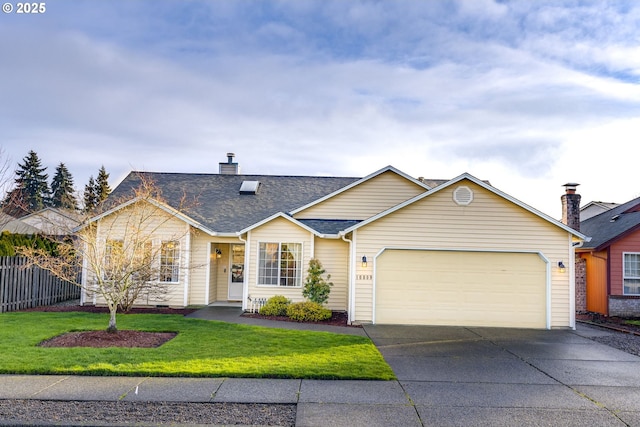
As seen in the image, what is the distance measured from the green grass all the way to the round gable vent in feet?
17.5

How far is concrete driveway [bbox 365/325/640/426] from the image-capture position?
5316 mm

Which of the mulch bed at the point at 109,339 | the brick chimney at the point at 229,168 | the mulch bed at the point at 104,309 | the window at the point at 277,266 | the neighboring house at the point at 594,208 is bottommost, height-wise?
the mulch bed at the point at 104,309

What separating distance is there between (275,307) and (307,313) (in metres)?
1.33

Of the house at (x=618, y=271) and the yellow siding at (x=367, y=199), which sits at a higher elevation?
the yellow siding at (x=367, y=199)

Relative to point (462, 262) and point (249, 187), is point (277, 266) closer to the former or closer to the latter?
point (249, 187)

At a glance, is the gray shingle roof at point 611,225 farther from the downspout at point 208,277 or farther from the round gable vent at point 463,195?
the downspout at point 208,277

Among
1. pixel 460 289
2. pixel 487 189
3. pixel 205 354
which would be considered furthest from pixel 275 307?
pixel 487 189

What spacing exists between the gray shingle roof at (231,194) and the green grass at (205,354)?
6.05 meters

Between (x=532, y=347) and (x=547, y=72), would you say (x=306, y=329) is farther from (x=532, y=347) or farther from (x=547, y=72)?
(x=547, y=72)

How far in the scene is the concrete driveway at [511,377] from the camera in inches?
209

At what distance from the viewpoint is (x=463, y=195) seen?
12586 millimetres

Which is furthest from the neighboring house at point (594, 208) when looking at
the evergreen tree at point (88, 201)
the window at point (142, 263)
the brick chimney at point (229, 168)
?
the evergreen tree at point (88, 201)

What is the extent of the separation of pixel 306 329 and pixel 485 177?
13975 mm

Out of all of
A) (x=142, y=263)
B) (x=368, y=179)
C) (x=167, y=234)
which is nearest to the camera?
(x=142, y=263)
